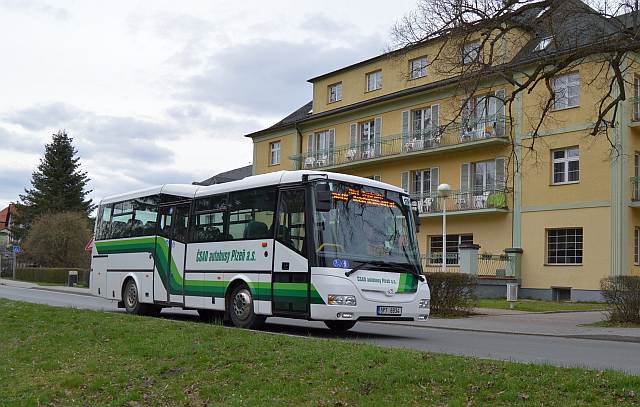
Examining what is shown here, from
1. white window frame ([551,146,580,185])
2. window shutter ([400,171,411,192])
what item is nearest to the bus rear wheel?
white window frame ([551,146,580,185])

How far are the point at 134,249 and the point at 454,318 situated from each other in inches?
353

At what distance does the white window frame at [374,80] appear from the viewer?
4547 cm

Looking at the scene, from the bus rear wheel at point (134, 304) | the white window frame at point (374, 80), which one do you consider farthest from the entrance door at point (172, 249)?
the white window frame at point (374, 80)

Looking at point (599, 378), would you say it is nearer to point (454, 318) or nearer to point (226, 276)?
point (226, 276)

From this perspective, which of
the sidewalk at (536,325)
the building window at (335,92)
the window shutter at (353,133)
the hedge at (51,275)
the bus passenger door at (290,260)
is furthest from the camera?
the hedge at (51,275)

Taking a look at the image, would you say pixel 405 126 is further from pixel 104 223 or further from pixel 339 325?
pixel 339 325

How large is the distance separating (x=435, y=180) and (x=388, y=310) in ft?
90.3

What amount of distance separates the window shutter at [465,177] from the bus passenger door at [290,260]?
25753 mm

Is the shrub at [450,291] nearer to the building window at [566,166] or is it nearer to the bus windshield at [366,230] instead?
the bus windshield at [366,230]

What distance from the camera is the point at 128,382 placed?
9.82m

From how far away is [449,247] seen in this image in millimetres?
39844

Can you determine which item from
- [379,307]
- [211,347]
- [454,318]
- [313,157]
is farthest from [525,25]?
[313,157]

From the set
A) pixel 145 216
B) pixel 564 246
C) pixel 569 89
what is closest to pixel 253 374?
pixel 145 216

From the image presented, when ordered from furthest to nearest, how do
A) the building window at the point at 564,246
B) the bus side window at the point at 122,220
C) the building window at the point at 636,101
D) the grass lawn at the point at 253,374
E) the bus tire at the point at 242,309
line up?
the building window at the point at 564,246 → the building window at the point at 636,101 → the bus side window at the point at 122,220 → the bus tire at the point at 242,309 → the grass lawn at the point at 253,374
